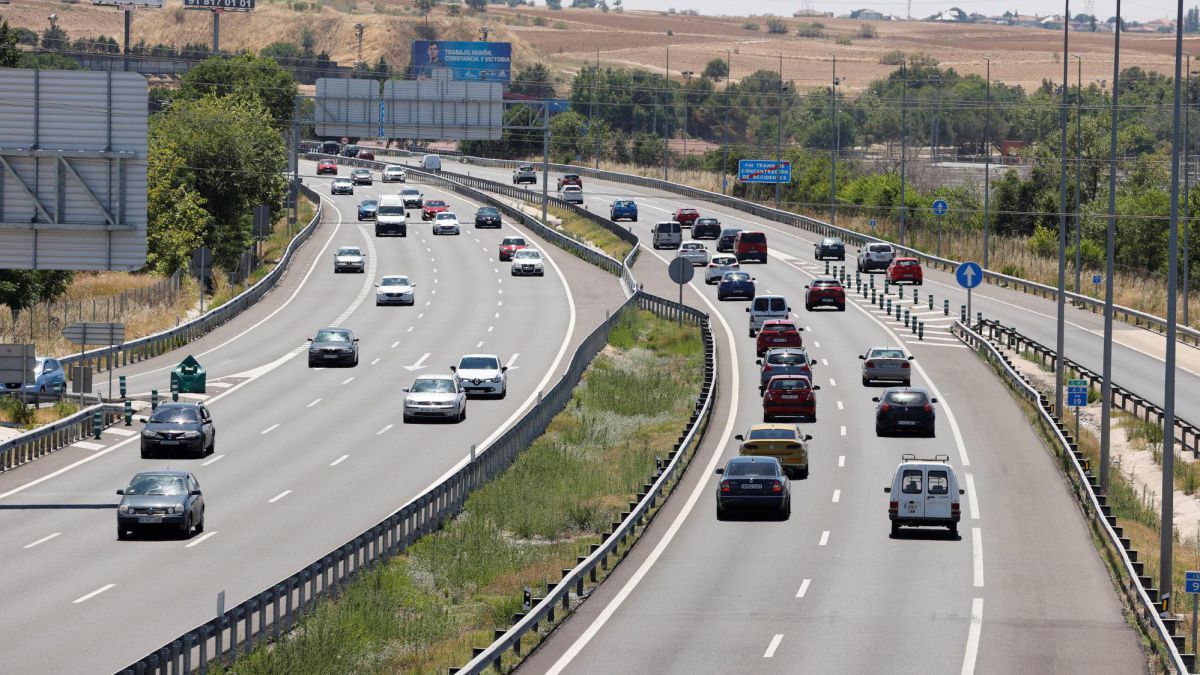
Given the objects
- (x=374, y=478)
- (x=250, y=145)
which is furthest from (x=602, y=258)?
(x=374, y=478)

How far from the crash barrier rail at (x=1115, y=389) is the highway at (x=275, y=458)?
54.8 ft

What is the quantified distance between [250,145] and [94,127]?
61.2 meters

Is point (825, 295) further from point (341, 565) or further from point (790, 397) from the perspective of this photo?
point (341, 565)

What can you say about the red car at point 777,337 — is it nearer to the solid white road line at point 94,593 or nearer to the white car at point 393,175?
the solid white road line at point 94,593

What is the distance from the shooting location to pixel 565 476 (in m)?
44.7

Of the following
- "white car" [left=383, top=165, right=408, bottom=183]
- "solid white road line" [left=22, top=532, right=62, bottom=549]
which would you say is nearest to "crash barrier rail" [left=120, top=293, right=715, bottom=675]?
"solid white road line" [left=22, top=532, right=62, bottom=549]

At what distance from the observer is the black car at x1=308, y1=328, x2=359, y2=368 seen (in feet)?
204

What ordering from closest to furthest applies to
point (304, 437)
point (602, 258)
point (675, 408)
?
point (304, 437) < point (675, 408) < point (602, 258)

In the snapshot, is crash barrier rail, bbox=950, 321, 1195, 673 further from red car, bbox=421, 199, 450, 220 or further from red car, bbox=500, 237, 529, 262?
red car, bbox=421, 199, 450, 220

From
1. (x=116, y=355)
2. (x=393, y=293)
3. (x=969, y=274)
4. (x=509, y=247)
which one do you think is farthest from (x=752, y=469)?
(x=509, y=247)

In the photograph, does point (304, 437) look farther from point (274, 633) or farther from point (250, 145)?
point (250, 145)

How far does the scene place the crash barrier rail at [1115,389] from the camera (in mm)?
52062

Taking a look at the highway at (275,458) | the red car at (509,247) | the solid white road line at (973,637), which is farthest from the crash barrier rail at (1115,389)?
the red car at (509,247)

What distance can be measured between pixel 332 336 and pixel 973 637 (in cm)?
3909
